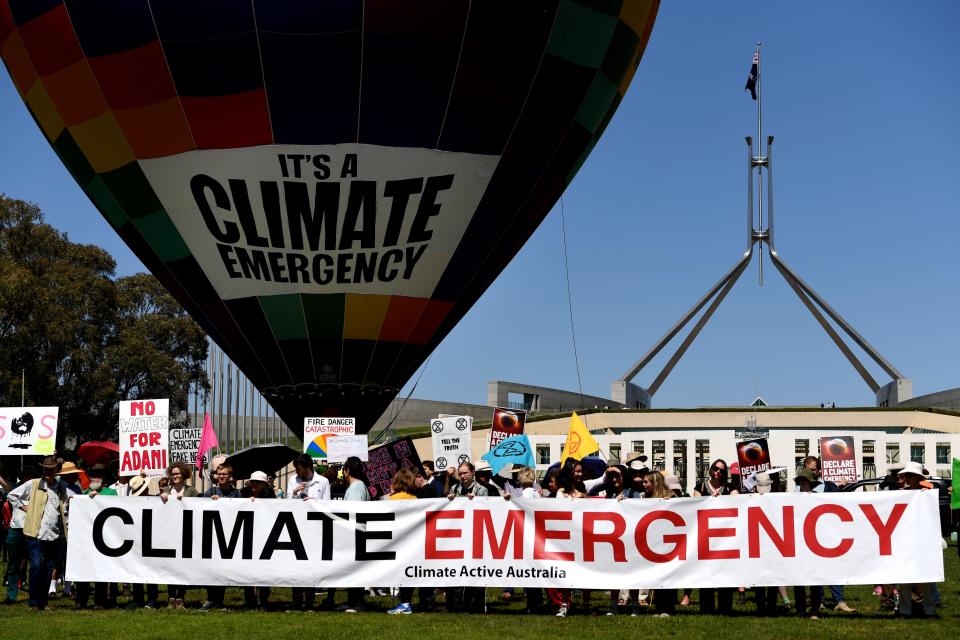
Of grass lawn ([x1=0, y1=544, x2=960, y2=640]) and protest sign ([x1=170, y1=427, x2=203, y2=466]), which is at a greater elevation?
protest sign ([x1=170, y1=427, x2=203, y2=466])

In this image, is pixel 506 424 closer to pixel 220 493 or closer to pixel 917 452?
pixel 220 493

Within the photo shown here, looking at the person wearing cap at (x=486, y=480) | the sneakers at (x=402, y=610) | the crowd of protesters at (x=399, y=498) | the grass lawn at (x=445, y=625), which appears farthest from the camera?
the person wearing cap at (x=486, y=480)

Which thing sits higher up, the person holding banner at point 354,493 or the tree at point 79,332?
the tree at point 79,332

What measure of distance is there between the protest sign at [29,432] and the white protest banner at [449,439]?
292 inches

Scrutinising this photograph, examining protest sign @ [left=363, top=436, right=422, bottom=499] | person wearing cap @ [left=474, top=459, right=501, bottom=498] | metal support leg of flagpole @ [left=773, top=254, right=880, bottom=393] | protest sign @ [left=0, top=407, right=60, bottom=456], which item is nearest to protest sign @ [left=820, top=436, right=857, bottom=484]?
protest sign @ [left=363, top=436, right=422, bottom=499]

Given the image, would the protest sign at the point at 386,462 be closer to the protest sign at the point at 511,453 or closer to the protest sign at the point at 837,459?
the protest sign at the point at 511,453

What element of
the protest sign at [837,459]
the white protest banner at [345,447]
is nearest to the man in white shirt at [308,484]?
the white protest banner at [345,447]

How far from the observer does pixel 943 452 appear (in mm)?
44000

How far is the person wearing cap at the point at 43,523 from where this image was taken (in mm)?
13562

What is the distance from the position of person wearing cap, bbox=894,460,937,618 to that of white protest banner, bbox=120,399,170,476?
1073cm

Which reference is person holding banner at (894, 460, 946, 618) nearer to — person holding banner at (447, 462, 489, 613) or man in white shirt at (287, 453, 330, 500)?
person holding banner at (447, 462, 489, 613)

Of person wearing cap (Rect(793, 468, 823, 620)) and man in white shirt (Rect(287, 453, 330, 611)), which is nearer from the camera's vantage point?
person wearing cap (Rect(793, 468, 823, 620))

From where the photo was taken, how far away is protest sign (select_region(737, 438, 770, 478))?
17.2 m

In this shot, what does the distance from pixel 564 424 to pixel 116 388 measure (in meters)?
22.1
